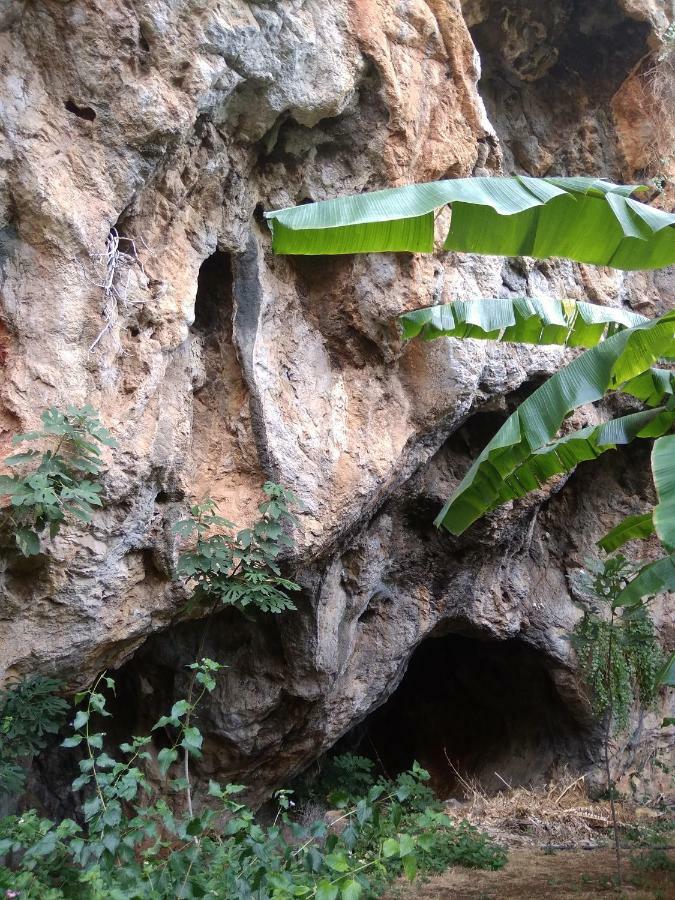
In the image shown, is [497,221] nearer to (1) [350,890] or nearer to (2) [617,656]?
(1) [350,890]

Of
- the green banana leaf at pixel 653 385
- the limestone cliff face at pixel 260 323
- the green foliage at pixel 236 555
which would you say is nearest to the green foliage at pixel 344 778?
the limestone cliff face at pixel 260 323

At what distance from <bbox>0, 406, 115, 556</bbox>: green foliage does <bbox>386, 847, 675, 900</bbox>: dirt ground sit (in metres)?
2.99

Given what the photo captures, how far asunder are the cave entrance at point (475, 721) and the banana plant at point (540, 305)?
2.84 metres

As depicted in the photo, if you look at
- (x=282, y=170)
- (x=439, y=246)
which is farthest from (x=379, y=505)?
(x=282, y=170)

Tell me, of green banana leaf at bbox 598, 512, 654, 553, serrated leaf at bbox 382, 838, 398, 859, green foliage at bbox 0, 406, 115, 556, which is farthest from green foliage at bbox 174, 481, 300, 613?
green banana leaf at bbox 598, 512, 654, 553

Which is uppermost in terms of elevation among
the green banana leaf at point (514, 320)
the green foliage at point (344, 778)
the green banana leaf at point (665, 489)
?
the green banana leaf at point (514, 320)

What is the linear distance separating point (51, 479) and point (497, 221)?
7.14ft

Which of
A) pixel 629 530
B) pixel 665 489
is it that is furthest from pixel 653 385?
pixel 665 489

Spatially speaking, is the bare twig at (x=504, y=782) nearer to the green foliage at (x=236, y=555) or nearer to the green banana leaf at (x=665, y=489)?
the green foliage at (x=236, y=555)

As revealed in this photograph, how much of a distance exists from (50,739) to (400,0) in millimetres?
4964

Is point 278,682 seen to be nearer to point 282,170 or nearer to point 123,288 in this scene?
point 123,288

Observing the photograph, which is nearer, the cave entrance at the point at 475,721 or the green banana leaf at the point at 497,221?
the green banana leaf at the point at 497,221

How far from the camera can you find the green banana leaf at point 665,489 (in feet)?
9.29

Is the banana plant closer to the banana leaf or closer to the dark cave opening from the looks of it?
the banana leaf
